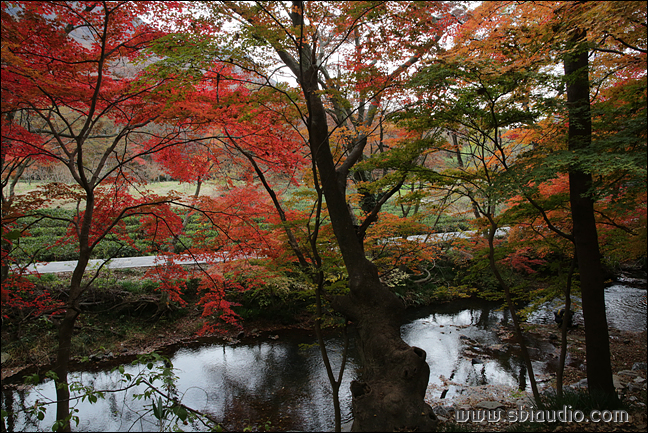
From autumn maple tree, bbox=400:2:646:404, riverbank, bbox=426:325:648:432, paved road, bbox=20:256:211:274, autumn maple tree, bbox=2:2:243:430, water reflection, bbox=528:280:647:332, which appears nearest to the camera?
autumn maple tree, bbox=400:2:646:404

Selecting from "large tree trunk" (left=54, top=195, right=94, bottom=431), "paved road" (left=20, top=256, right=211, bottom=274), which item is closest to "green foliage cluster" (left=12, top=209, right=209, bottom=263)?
"paved road" (left=20, top=256, right=211, bottom=274)

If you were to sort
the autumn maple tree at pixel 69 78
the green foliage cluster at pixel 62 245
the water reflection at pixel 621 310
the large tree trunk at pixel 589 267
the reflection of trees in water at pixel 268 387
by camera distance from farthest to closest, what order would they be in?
the green foliage cluster at pixel 62 245 < the water reflection at pixel 621 310 < the reflection of trees in water at pixel 268 387 < the large tree trunk at pixel 589 267 < the autumn maple tree at pixel 69 78

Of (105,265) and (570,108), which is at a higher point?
(570,108)

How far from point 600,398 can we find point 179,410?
4.51 m

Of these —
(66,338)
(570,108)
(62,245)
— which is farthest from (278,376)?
(62,245)

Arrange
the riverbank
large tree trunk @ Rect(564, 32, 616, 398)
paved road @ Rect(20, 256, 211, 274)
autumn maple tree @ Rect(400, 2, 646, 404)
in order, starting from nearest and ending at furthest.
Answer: autumn maple tree @ Rect(400, 2, 646, 404)
the riverbank
large tree trunk @ Rect(564, 32, 616, 398)
paved road @ Rect(20, 256, 211, 274)

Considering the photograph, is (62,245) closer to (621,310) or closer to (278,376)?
(278,376)

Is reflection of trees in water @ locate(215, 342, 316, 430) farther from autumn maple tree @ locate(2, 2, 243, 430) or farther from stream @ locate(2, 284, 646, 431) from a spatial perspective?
autumn maple tree @ locate(2, 2, 243, 430)

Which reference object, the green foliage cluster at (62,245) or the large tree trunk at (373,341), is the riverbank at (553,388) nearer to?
the large tree trunk at (373,341)

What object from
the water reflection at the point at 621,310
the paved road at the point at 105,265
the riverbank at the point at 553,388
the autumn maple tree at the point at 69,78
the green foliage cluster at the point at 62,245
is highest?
the autumn maple tree at the point at 69,78

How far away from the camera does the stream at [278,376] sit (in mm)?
5492

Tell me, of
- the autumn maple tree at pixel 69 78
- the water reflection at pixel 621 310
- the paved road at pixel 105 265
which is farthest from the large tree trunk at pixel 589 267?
the paved road at pixel 105 265

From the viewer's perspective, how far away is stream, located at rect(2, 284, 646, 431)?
18.0ft

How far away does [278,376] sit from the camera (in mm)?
6848
